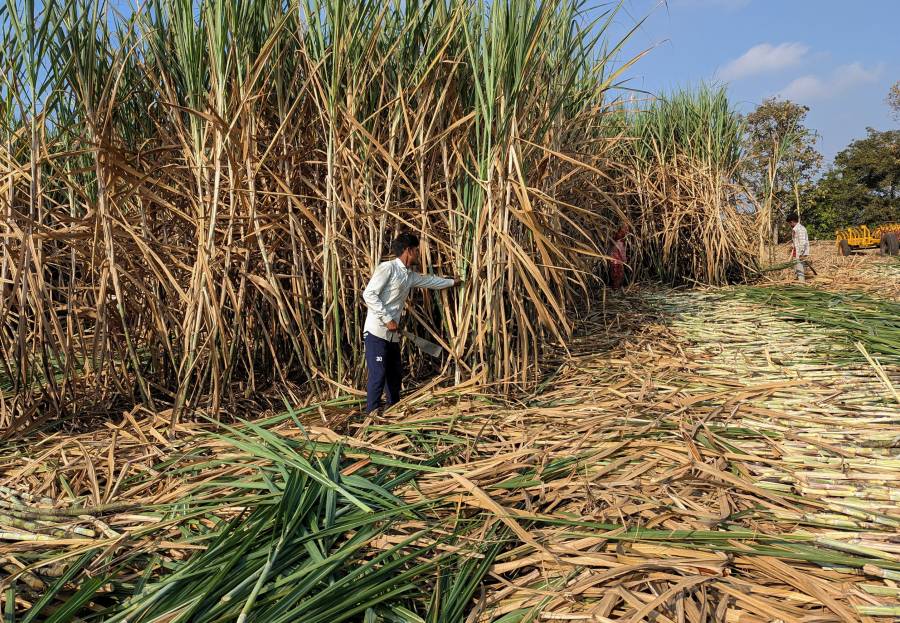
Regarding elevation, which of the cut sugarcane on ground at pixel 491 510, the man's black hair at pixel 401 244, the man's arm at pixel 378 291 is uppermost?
the man's black hair at pixel 401 244

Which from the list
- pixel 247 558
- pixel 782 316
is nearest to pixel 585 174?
pixel 782 316

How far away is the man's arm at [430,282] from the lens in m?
2.96

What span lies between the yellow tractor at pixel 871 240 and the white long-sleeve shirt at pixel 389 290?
1392cm

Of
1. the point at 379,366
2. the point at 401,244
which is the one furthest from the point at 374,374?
the point at 401,244

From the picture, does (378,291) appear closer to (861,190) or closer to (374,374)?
(374,374)

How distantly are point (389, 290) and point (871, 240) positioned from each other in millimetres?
16680

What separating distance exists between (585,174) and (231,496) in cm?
288

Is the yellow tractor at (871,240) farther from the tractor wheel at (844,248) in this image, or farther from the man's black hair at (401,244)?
the man's black hair at (401,244)

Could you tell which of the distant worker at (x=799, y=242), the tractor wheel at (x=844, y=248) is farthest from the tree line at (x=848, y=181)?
the distant worker at (x=799, y=242)

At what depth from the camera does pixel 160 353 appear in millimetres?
3082

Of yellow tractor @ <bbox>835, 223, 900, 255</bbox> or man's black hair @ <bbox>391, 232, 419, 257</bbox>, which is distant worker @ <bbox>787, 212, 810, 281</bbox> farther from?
yellow tractor @ <bbox>835, 223, 900, 255</bbox>

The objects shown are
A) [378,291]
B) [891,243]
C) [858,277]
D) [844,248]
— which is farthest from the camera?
[844,248]

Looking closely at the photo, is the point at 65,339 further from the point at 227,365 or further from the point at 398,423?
the point at 398,423

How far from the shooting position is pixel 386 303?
9.71 ft
